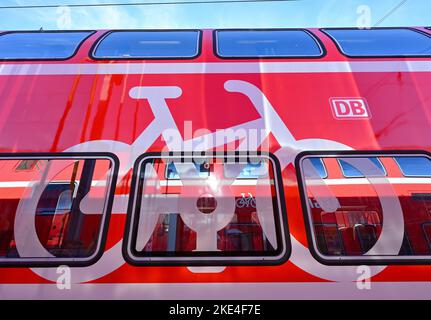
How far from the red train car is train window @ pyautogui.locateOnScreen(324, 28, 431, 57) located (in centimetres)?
3

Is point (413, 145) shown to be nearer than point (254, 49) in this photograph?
Yes

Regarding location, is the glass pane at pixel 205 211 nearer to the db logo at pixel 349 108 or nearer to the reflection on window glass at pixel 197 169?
the reflection on window glass at pixel 197 169

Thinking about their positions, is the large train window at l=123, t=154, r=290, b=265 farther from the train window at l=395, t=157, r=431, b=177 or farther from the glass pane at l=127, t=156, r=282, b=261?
the train window at l=395, t=157, r=431, b=177

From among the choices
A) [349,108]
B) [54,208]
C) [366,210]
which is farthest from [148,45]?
[366,210]

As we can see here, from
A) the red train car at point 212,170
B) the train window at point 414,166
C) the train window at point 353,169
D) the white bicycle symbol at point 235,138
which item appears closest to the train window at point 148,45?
the red train car at point 212,170

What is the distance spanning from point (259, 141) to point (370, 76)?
43.3 inches

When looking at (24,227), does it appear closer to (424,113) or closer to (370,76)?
(370,76)

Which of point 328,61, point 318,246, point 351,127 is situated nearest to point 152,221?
point 318,246

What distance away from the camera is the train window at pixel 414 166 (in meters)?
2.14

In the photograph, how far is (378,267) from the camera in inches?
70.5

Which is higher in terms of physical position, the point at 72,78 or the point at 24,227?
the point at 72,78

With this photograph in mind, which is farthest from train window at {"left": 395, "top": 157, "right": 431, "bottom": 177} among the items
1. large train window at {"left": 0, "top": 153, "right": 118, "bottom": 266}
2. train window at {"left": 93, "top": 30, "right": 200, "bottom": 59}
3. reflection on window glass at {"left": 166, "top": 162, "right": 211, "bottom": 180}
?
large train window at {"left": 0, "top": 153, "right": 118, "bottom": 266}

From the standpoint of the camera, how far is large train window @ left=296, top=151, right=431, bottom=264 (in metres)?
1.88
